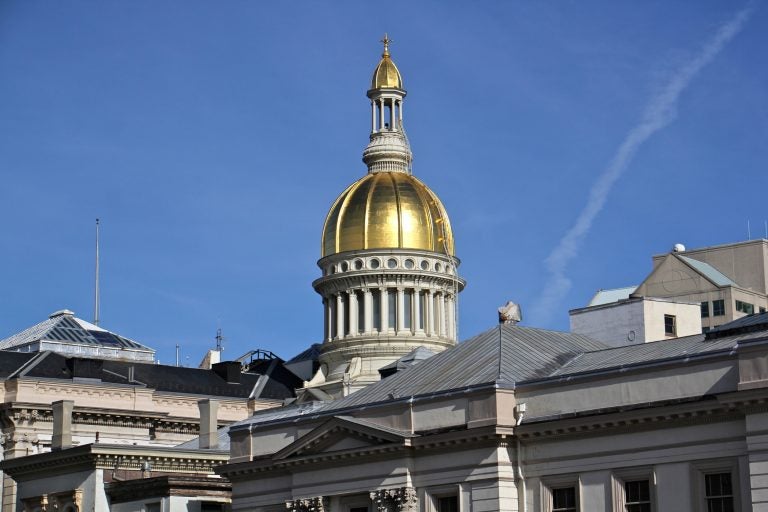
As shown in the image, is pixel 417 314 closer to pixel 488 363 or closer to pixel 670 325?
pixel 670 325

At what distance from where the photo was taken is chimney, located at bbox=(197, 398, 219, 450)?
292 feet

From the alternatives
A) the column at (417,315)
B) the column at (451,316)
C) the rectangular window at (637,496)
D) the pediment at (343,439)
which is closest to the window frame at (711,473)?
the rectangular window at (637,496)

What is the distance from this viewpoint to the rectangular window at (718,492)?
178 feet

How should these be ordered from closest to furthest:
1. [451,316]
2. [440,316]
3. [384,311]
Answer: [384,311] < [440,316] < [451,316]

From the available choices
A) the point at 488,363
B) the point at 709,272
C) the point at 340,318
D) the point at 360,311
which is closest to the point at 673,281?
the point at 709,272

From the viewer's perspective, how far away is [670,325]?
87312 mm

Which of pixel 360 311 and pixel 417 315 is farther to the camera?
pixel 360 311

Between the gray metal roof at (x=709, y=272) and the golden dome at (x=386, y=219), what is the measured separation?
19549 millimetres

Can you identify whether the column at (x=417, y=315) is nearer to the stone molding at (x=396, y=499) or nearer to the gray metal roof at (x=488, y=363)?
the gray metal roof at (x=488, y=363)

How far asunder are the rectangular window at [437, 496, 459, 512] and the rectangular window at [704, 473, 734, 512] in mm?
10039

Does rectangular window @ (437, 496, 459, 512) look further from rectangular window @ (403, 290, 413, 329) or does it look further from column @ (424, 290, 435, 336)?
column @ (424, 290, 435, 336)

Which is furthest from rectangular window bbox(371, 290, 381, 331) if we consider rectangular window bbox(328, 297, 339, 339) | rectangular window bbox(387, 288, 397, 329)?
rectangular window bbox(328, 297, 339, 339)

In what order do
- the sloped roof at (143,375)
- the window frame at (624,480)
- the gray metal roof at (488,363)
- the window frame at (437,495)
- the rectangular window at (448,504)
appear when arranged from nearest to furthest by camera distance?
the window frame at (624,480), the window frame at (437,495), the rectangular window at (448,504), the gray metal roof at (488,363), the sloped roof at (143,375)

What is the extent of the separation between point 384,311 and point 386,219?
6881mm
